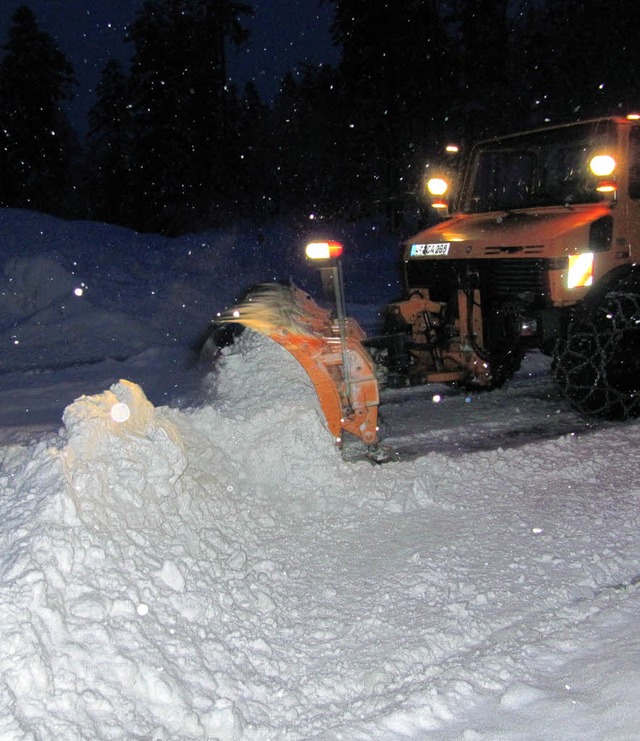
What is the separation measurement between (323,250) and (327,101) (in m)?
25.8

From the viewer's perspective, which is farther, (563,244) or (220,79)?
(220,79)

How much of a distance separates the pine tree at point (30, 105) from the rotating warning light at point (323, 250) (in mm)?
28619

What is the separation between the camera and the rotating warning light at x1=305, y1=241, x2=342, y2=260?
4512 millimetres

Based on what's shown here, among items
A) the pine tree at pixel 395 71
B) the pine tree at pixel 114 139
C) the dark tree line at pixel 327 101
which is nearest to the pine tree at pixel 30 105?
the dark tree line at pixel 327 101

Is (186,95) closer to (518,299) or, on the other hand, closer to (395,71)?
(395,71)

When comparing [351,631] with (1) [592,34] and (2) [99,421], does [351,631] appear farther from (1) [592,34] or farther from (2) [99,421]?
(1) [592,34]

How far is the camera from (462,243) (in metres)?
6.41

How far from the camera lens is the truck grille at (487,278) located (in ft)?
19.3

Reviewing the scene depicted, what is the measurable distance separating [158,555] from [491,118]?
828 inches

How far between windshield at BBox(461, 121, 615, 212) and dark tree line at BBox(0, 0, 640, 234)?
28.1 feet

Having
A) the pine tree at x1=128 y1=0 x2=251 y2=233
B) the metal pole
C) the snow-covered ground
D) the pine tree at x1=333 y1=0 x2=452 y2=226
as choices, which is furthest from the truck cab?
the pine tree at x1=128 y1=0 x2=251 y2=233

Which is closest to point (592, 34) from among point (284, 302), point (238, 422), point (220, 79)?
point (220, 79)

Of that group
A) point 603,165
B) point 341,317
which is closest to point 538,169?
Answer: point 603,165

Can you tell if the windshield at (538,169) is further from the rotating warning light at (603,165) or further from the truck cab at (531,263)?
the rotating warning light at (603,165)
